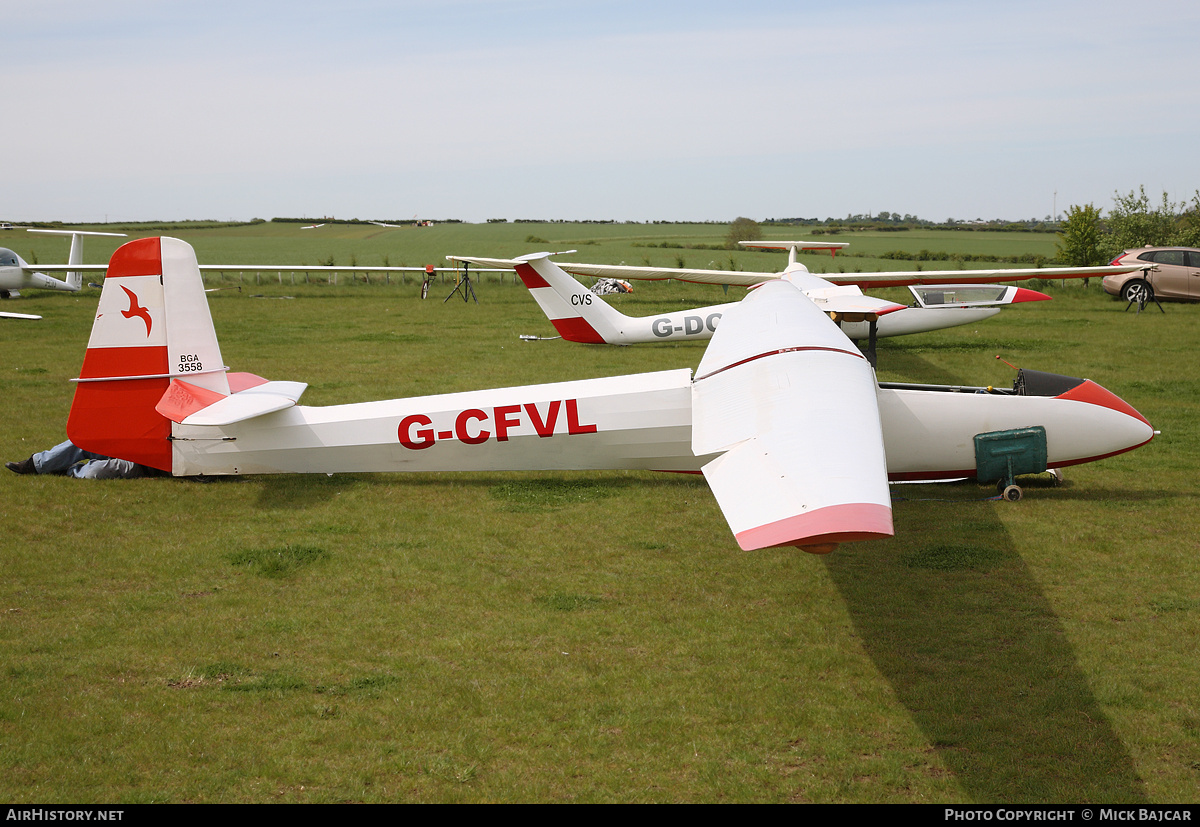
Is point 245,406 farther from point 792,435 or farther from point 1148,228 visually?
point 1148,228

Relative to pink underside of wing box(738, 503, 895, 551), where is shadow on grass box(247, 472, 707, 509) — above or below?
below

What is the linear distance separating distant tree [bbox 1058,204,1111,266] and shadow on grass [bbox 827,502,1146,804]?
144 ft

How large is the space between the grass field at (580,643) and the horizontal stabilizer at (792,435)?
4.89ft

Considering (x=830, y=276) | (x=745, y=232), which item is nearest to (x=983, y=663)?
(x=830, y=276)

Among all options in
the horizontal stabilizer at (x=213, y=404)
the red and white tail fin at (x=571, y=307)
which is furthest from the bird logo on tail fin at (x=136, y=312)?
the red and white tail fin at (x=571, y=307)

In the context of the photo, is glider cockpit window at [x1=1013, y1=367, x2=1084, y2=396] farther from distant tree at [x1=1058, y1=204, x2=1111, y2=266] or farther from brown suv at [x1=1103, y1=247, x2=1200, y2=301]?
distant tree at [x1=1058, y1=204, x2=1111, y2=266]

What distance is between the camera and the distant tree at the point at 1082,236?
147ft

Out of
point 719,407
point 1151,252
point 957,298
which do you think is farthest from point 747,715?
point 1151,252

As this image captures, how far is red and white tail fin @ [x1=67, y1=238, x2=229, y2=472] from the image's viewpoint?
28.9 ft

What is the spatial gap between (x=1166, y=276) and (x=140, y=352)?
2988 cm

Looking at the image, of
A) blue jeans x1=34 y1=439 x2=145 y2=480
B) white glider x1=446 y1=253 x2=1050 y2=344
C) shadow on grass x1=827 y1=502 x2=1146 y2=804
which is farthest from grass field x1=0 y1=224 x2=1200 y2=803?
white glider x1=446 y1=253 x2=1050 y2=344

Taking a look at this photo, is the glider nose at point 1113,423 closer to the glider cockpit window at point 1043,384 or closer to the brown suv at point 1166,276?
the glider cockpit window at point 1043,384

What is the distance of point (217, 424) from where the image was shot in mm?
8320
